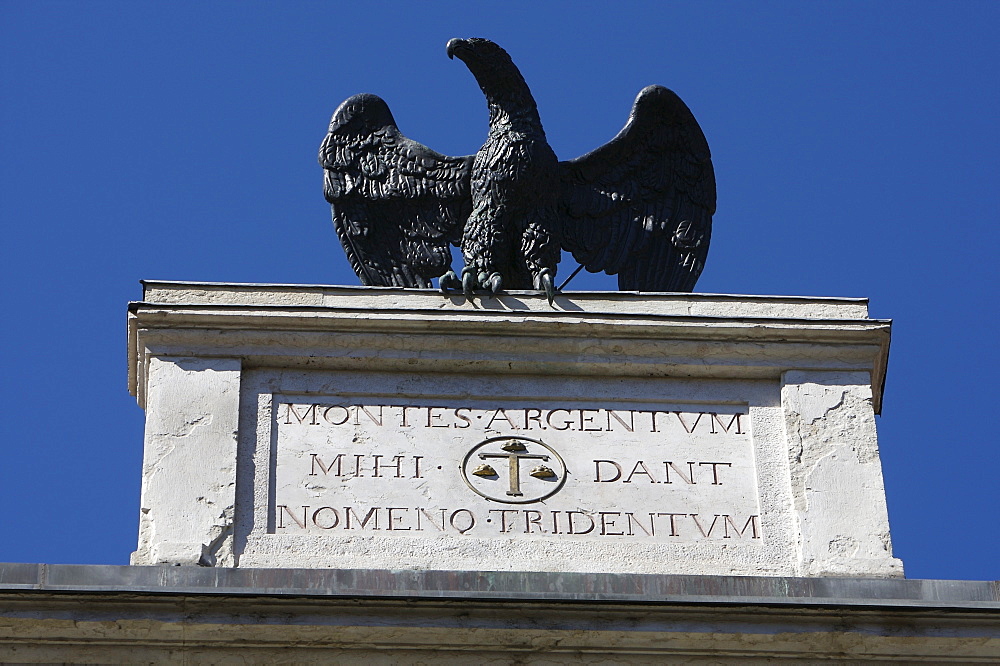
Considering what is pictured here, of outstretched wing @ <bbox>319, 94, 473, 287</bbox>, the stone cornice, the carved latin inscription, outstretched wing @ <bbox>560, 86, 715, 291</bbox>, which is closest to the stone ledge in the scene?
the carved latin inscription

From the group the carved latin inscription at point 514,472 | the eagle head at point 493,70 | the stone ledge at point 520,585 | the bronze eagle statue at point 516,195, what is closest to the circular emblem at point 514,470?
the carved latin inscription at point 514,472

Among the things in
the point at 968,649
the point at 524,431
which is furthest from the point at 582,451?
the point at 968,649

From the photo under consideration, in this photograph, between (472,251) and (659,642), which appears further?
(472,251)

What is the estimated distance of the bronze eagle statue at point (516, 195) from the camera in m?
15.2

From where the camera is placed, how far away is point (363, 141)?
15625 millimetres

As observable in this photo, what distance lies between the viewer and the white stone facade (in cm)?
1285

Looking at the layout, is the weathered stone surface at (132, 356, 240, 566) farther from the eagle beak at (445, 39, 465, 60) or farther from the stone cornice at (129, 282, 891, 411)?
the eagle beak at (445, 39, 465, 60)

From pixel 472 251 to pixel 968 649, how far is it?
4.55 m

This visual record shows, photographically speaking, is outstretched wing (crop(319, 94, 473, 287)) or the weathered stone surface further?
outstretched wing (crop(319, 94, 473, 287))

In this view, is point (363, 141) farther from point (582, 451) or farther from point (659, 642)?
point (659, 642)

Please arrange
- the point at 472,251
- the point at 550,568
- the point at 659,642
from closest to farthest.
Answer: the point at 659,642
the point at 550,568
the point at 472,251

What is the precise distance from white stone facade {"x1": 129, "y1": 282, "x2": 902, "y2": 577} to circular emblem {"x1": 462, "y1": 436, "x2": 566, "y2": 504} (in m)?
0.01

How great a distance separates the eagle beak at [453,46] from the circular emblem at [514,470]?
3.63 m

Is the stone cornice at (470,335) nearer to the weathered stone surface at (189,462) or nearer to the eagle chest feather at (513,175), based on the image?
the weathered stone surface at (189,462)
